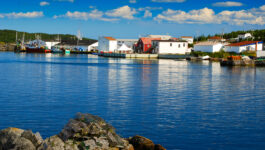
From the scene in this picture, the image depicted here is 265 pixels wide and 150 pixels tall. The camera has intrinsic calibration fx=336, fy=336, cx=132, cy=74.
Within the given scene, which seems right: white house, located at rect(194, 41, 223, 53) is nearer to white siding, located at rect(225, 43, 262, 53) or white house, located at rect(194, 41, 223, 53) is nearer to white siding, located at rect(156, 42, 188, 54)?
white siding, located at rect(225, 43, 262, 53)

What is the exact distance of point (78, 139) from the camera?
11812 millimetres

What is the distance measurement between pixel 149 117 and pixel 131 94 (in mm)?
9380

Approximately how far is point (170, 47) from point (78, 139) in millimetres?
105288

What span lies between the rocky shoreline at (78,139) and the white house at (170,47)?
339ft

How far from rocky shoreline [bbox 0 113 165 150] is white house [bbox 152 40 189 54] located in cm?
10321

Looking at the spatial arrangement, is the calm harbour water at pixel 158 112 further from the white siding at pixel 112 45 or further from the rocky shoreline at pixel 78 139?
the white siding at pixel 112 45

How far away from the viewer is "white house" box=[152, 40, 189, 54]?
377 feet

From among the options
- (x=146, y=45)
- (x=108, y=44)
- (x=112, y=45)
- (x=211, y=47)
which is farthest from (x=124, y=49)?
(x=211, y=47)

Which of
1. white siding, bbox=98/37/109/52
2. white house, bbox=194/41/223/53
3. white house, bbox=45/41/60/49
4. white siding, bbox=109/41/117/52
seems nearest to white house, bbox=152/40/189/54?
white house, bbox=194/41/223/53

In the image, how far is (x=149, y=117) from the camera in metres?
19.8

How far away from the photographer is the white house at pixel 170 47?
114875mm

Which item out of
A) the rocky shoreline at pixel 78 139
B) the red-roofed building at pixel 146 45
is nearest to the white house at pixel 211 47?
the red-roofed building at pixel 146 45

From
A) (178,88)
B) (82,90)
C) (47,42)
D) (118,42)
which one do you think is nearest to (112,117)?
(82,90)

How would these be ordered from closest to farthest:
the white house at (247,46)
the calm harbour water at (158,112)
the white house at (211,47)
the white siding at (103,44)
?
the calm harbour water at (158,112)
the white house at (247,46)
the white house at (211,47)
the white siding at (103,44)
